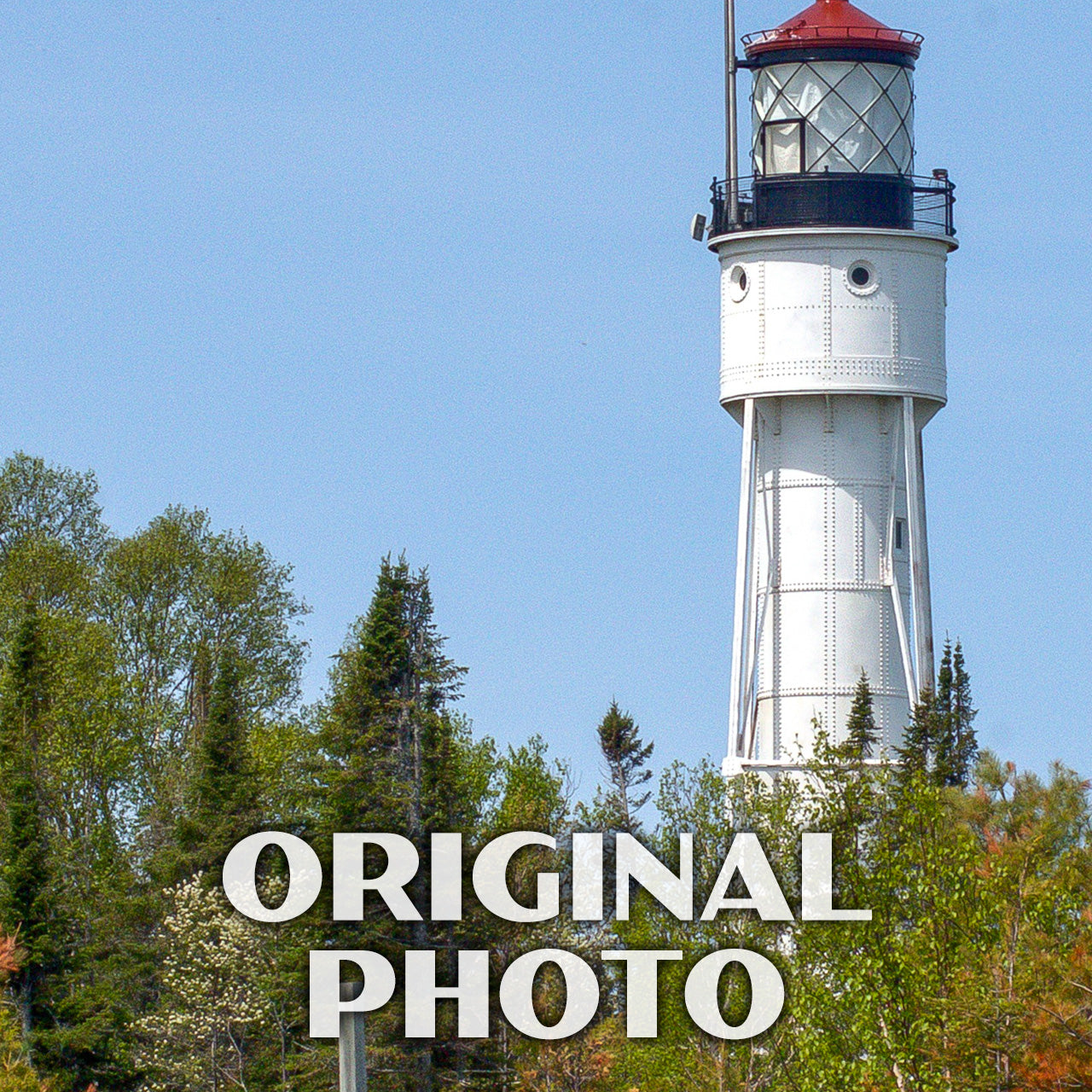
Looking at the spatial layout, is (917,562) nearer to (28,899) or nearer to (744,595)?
(744,595)

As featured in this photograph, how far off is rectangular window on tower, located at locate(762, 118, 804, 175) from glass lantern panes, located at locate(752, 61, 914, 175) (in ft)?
0.06

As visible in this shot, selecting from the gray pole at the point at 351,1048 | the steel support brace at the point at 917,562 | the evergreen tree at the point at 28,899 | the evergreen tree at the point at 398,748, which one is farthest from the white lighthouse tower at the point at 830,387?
A: the gray pole at the point at 351,1048

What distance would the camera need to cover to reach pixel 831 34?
67.1m

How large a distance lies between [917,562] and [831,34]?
11084mm

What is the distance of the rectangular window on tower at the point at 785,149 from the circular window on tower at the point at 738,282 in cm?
210

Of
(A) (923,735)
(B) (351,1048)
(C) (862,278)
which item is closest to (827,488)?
(C) (862,278)

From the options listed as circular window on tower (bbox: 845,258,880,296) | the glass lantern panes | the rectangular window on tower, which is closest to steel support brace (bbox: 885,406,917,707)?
circular window on tower (bbox: 845,258,880,296)

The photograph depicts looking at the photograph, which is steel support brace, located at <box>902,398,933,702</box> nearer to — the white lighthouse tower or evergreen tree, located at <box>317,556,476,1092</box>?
the white lighthouse tower

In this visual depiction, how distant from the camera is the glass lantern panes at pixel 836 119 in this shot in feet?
219

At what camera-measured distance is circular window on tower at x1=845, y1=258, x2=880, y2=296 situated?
66.7m

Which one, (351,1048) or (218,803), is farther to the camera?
(218,803)

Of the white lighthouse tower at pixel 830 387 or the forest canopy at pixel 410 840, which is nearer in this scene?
the forest canopy at pixel 410 840

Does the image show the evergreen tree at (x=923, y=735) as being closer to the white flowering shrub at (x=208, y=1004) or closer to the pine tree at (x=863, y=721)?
the pine tree at (x=863, y=721)

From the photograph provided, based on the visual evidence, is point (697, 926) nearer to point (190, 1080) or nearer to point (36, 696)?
point (190, 1080)
